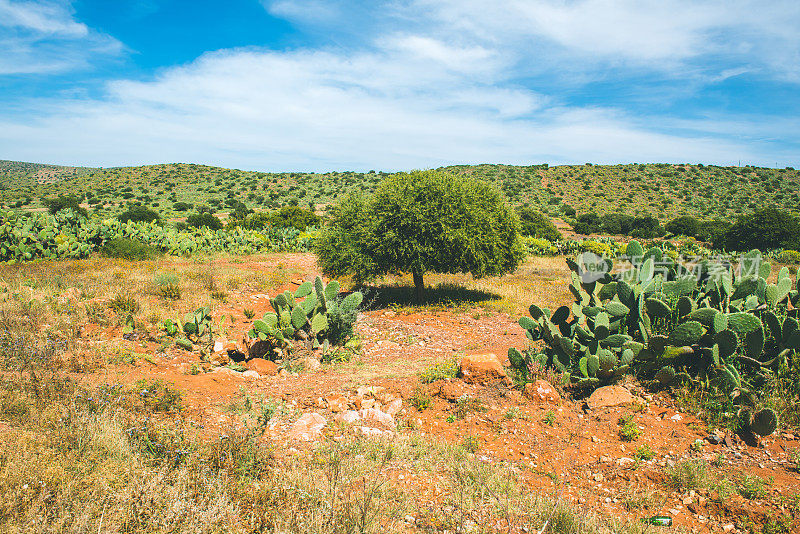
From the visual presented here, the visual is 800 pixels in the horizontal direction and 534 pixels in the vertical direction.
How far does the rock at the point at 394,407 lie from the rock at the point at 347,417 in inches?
16.8

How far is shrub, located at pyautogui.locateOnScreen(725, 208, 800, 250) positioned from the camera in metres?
25.8

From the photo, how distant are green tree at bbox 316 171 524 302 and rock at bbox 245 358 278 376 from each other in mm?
6111

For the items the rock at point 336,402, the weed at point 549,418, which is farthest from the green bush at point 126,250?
the weed at point 549,418

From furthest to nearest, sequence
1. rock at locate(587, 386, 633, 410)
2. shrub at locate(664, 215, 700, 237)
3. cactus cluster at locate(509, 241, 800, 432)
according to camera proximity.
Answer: shrub at locate(664, 215, 700, 237), rock at locate(587, 386, 633, 410), cactus cluster at locate(509, 241, 800, 432)

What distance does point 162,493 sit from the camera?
11.0ft

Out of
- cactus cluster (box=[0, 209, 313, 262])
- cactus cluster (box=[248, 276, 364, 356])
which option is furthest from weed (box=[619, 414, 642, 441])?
cactus cluster (box=[0, 209, 313, 262])

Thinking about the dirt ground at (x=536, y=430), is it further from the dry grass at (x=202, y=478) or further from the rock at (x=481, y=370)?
the dry grass at (x=202, y=478)

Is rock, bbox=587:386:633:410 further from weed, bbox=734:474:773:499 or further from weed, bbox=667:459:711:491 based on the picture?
weed, bbox=734:474:773:499


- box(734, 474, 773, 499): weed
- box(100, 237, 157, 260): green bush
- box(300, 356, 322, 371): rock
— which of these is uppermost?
box(100, 237, 157, 260): green bush

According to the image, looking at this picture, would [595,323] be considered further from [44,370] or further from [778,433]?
[44,370]

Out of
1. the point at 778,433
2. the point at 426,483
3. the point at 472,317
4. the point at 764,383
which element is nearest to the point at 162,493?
the point at 426,483

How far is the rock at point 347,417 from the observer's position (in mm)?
5412

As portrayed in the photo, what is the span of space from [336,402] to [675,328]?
14.6ft

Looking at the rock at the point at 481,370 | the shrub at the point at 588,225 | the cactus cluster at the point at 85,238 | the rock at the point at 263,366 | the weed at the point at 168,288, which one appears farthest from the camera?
the shrub at the point at 588,225
